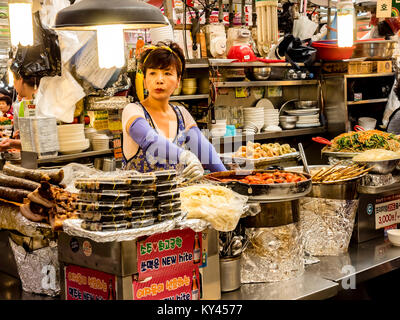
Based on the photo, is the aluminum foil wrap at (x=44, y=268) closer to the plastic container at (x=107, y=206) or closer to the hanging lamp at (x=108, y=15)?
the plastic container at (x=107, y=206)

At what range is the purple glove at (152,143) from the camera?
2.67 metres

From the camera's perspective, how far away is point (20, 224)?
2.14m

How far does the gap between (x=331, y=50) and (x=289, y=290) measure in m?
4.62

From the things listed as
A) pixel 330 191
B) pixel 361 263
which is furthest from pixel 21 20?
pixel 361 263

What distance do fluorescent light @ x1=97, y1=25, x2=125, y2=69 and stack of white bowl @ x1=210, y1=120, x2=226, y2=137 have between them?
272 cm

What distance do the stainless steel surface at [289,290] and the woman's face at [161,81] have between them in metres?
1.20

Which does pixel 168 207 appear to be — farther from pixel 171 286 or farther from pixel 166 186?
pixel 171 286

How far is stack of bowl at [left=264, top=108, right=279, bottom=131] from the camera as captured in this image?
237 inches

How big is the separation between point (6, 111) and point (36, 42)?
362 cm

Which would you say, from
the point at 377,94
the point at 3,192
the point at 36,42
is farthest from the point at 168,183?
the point at 377,94

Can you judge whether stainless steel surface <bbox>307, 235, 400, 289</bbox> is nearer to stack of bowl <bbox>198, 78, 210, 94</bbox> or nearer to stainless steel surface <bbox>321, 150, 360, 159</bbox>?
stainless steel surface <bbox>321, 150, 360, 159</bbox>

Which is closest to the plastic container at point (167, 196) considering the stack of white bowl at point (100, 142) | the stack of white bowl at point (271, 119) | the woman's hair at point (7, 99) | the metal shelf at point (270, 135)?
the stack of white bowl at point (100, 142)

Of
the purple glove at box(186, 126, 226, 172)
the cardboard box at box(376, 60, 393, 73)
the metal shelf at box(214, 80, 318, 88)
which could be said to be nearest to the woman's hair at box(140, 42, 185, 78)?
the purple glove at box(186, 126, 226, 172)

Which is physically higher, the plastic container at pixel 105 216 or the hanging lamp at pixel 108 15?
the hanging lamp at pixel 108 15
